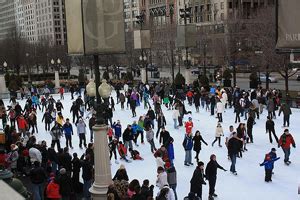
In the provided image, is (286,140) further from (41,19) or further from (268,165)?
(41,19)

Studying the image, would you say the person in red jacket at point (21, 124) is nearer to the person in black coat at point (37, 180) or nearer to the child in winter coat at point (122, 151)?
the child in winter coat at point (122, 151)

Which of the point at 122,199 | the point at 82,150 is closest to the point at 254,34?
the point at 82,150

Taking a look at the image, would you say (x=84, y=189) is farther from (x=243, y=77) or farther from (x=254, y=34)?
(x=243, y=77)

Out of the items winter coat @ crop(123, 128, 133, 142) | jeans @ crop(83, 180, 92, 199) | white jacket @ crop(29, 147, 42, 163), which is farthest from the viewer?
winter coat @ crop(123, 128, 133, 142)

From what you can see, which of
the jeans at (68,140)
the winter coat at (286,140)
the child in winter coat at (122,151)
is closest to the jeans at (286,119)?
the winter coat at (286,140)

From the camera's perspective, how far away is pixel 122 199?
1105cm

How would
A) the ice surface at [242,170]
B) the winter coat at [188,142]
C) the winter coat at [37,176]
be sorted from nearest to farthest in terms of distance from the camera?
the winter coat at [37,176] → the ice surface at [242,170] → the winter coat at [188,142]

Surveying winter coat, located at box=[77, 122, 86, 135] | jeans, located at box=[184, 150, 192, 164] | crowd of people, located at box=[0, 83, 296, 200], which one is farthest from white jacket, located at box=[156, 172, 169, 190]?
winter coat, located at box=[77, 122, 86, 135]

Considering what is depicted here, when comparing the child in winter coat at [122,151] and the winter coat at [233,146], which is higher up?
the winter coat at [233,146]

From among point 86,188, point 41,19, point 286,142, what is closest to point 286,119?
point 286,142

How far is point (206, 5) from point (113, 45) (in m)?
76.3

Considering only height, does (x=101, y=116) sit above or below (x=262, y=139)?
above

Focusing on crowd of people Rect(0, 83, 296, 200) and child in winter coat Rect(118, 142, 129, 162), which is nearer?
crowd of people Rect(0, 83, 296, 200)

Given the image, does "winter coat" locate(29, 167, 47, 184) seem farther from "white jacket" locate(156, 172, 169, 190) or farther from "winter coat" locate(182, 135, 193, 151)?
"winter coat" locate(182, 135, 193, 151)
